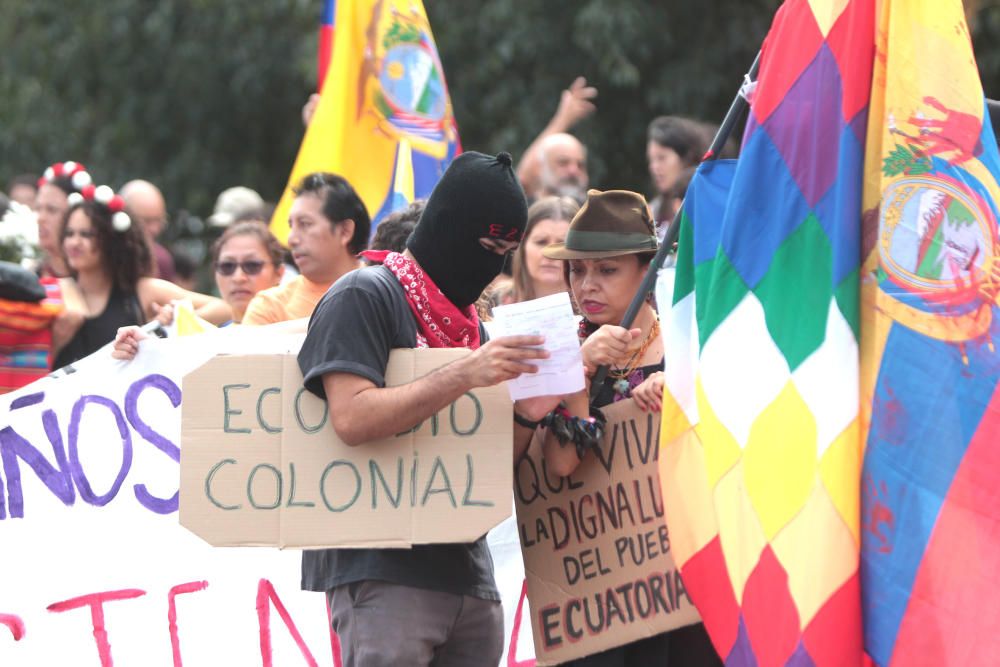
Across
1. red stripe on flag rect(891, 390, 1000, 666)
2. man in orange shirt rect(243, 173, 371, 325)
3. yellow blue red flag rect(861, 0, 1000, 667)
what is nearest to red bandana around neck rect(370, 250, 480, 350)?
yellow blue red flag rect(861, 0, 1000, 667)

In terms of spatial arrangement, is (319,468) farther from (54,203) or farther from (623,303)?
(54,203)

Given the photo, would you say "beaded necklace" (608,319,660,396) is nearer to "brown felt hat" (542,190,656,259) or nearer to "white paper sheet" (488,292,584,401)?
"brown felt hat" (542,190,656,259)

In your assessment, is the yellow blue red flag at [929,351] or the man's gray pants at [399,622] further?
→ the man's gray pants at [399,622]

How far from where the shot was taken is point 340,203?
232 inches

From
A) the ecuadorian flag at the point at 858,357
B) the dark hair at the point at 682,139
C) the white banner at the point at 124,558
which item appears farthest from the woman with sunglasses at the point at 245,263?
the ecuadorian flag at the point at 858,357

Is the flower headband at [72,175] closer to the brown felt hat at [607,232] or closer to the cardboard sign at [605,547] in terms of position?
the brown felt hat at [607,232]

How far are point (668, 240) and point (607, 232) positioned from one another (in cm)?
33

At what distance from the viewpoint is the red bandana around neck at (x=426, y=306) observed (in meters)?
3.91

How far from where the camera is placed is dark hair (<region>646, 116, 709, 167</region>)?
7.76m

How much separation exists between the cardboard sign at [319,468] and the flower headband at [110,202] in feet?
9.38

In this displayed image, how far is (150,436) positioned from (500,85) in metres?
7.59

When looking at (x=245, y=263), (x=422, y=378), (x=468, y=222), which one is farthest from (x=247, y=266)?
(x=422, y=378)

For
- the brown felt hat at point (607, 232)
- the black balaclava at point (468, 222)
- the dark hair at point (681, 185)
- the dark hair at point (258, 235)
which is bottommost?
the dark hair at point (681, 185)

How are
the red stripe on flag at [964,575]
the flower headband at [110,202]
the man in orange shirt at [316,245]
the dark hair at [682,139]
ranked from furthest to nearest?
1. the dark hair at [682,139]
2. the flower headband at [110,202]
3. the man in orange shirt at [316,245]
4. the red stripe on flag at [964,575]
